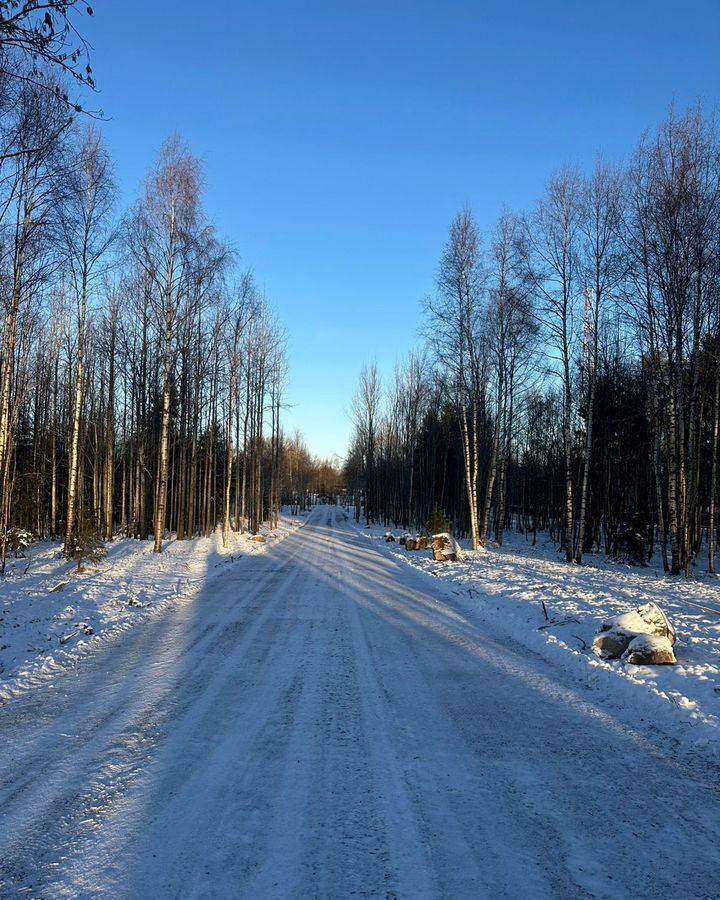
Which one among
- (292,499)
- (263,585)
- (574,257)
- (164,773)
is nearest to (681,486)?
(574,257)

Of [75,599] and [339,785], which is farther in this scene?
[75,599]

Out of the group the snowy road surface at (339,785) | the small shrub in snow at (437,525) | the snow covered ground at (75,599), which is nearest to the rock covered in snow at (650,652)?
the snowy road surface at (339,785)

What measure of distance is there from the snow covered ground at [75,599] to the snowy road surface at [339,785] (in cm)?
72

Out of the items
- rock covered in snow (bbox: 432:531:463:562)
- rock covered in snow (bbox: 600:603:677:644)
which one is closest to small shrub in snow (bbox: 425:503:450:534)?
rock covered in snow (bbox: 432:531:463:562)

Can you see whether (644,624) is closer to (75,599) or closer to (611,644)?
(611,644)

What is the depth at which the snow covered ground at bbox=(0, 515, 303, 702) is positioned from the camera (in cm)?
712

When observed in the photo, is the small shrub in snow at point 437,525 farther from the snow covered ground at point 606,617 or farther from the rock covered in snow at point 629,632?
the rock covered in snow at point 629,632

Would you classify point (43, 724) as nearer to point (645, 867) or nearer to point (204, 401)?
point (645, 867)

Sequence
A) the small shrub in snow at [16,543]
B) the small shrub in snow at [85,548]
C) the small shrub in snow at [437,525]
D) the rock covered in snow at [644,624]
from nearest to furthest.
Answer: the rock covered in snow at [644,624], the small shrub in snow at [85,548], the small shrub in snow at [16,543], the small shrub in snow at [437,525]

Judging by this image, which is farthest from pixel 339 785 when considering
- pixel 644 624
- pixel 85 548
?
pixel 85 548

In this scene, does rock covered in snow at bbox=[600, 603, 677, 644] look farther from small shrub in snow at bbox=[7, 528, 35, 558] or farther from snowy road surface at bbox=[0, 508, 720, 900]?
small shrub in snow at bbox=[7, 528, 35, 558]

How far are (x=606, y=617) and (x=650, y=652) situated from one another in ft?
6.96

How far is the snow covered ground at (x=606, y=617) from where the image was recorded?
5.49 metres

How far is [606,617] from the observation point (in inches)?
347
